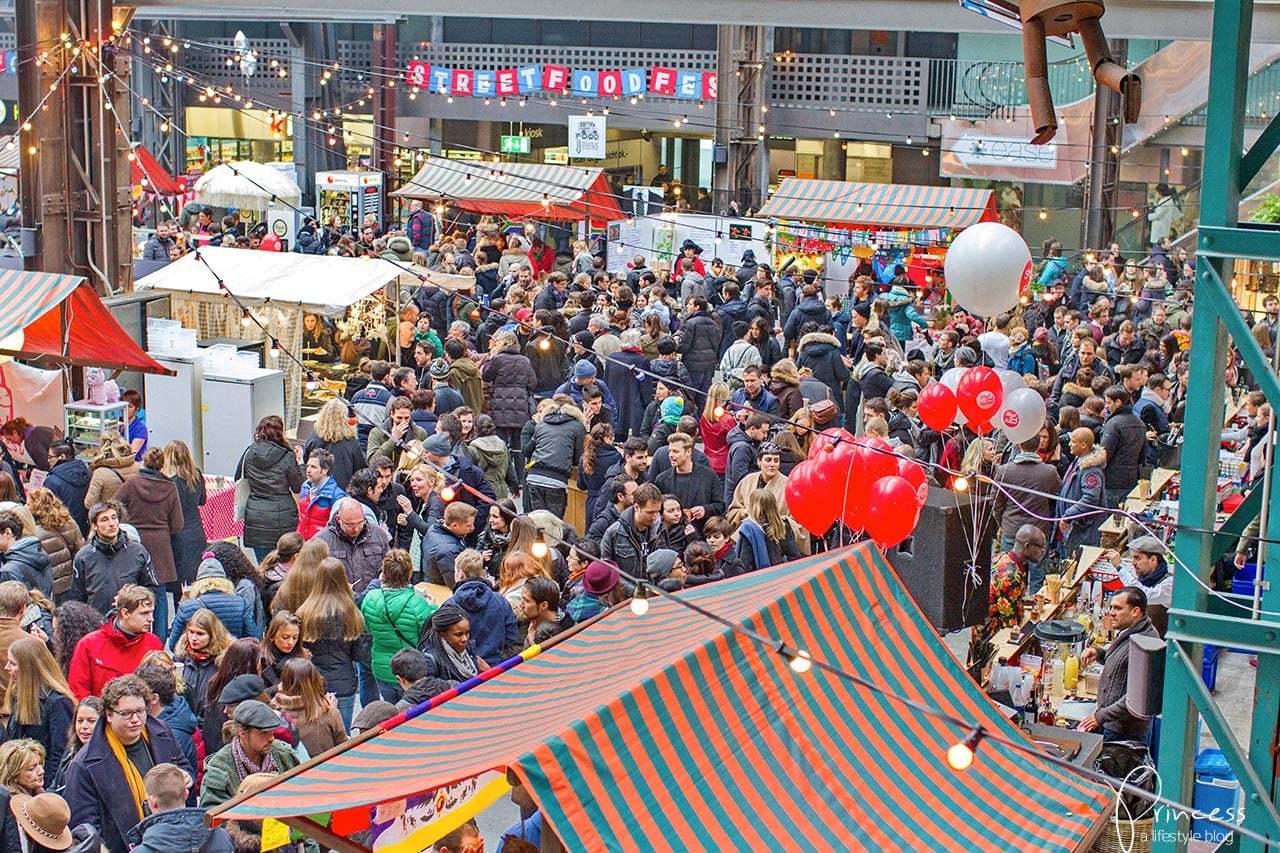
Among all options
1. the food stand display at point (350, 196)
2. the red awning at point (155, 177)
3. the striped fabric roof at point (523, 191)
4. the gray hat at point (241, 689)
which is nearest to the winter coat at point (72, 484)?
the gray hat at point (241, 689)

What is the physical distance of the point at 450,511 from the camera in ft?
27.9

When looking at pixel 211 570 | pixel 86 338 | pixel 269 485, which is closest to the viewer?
pixel 211 570

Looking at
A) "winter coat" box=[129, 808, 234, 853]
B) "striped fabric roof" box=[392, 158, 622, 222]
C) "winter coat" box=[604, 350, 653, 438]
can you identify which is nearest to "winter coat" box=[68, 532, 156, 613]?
"winter coat" box=[129, 808, 234, 853]

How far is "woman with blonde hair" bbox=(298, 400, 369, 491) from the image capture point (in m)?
10.4

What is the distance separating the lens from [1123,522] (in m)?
10.1

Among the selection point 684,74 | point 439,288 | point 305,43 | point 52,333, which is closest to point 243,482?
point 52,333

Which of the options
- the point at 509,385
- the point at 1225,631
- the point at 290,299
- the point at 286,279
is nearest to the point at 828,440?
the point at 1225,631

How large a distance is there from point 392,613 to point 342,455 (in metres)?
2.99

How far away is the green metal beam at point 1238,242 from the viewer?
423 cm

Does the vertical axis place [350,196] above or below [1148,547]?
above

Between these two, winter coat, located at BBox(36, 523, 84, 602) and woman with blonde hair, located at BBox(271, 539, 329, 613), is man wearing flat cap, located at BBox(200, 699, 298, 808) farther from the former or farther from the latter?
winter coat, located at BBox(36, 523, 84, 602)

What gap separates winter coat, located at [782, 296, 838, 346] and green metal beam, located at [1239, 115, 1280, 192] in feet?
35.7

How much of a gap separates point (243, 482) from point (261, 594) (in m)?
2.38

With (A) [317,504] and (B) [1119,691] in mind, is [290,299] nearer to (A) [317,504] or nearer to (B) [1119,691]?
(A) [317,504]
